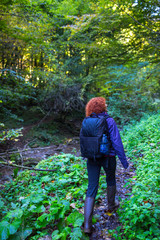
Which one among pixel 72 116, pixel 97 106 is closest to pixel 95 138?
pixel 97 106

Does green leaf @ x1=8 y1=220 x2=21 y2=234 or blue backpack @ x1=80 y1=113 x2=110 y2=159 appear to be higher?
blue backpack @ x1=80 y1=113 x2=110 y2=159

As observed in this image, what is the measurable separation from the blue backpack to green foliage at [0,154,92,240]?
92 centimetres

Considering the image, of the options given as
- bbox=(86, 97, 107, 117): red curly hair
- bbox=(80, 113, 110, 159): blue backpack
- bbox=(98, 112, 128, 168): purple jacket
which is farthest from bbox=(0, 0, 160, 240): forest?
bbox=(86, 97, 107, 117): red curly hair

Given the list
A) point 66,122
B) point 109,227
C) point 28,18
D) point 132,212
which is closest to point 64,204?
point 109,227

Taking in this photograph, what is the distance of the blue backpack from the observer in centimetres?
258

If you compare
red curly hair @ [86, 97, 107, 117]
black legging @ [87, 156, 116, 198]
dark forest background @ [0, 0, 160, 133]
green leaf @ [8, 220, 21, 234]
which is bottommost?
green leaf @ [8, 220, 21, 234]

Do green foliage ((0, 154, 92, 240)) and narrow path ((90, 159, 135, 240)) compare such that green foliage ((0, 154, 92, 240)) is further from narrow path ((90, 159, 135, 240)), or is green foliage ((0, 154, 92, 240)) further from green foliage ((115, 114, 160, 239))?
green foliage ((115, 114, 160, 239))

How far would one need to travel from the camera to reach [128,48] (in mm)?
8984

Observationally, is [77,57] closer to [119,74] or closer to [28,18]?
[119,74]

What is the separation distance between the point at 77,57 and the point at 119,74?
4.42 meters

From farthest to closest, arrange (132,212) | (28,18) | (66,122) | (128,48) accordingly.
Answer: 1. (66,122)
2. (128,48)
3. (28,18)
4. (132,212)

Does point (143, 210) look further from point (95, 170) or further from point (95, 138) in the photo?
point (95, 138)

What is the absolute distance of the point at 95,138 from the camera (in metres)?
2.61

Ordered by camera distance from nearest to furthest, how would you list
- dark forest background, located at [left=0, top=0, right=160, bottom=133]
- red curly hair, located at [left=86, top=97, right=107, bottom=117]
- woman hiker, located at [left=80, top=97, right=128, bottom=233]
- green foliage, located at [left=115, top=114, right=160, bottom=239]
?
green foliage, located at [left=115, top=114, right=160, bottom=239] → woman hiker, located at [left=80, top=97, right=128, bottom=233] → red curly hair, located at [left=86, top=97, right=107, bottom=117] → dark forest background, located at [left=0, top=0, right=160, bottom=133]
